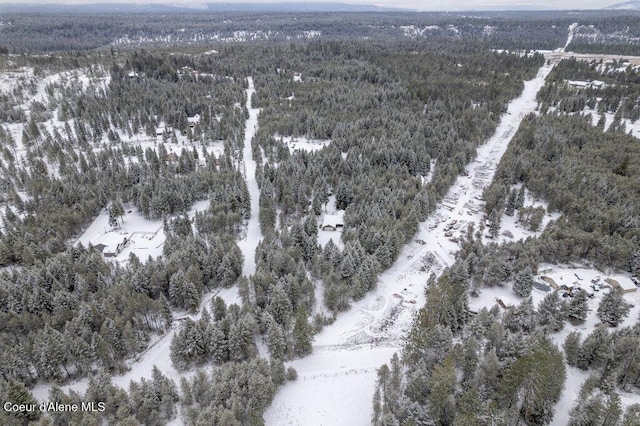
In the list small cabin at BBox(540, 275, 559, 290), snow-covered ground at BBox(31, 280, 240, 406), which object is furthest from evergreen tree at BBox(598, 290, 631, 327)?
snow-covered ground at BBox(31, 280, 240, 406)

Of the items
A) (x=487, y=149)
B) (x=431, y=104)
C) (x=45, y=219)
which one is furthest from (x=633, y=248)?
(x=45, y=219)

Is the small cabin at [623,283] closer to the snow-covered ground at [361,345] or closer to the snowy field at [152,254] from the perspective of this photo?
the snow-covered ground at [361,345]

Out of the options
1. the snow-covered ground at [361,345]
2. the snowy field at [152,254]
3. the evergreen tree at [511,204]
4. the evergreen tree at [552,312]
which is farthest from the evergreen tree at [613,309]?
the snowy field at [152,254]

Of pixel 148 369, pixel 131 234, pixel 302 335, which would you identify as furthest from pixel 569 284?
pixel 131 234

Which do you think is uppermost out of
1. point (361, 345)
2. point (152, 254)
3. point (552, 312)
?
point (552, 312)

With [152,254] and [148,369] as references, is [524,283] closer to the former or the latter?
[148,369]

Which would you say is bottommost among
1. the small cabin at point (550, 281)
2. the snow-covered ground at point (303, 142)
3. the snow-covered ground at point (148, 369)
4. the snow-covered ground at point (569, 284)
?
the snow-covered ground at point (148, 369)

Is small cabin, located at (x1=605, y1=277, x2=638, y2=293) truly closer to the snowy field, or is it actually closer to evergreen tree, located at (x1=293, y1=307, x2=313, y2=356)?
evergreen tree, located at (x1=293, y1=307, x2=313, y2=356)
